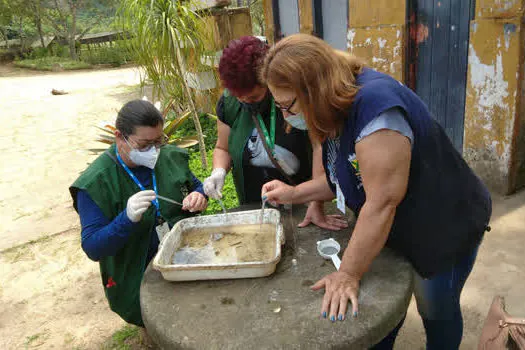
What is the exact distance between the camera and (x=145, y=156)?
6.67ft

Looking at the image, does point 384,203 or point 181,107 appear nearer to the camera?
point 384,203

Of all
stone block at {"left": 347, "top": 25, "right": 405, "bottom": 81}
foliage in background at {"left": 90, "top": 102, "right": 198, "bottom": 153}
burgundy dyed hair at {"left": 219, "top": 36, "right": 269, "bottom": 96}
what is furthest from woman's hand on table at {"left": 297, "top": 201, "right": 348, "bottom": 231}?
foliage in background at {"left": 90, "top": 102, "right": 198, "bottom": 153}

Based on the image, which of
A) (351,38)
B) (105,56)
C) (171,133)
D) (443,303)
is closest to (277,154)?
(443,303)

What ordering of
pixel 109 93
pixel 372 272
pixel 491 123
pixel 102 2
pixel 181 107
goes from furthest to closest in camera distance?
pixel 102 2 < pixel 109 93 < pixel 181 107 < pixel 491 123 < pixel 372 272

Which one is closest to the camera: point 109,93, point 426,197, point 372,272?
point 426,197

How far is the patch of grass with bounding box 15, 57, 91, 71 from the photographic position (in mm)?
19659

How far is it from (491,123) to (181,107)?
13.3ft

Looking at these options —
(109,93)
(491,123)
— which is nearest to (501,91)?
(491,123)

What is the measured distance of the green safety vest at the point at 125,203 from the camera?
197 cm

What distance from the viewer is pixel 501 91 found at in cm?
342

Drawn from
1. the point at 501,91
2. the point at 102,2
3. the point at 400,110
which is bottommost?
the point at 501,91

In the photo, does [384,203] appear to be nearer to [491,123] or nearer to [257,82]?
[257,82]

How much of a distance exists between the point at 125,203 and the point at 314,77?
123 centimetres

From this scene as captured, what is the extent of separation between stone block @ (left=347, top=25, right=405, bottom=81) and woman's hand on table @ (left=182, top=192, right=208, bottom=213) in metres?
2.91
